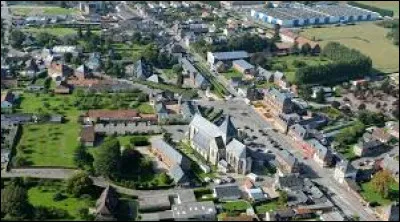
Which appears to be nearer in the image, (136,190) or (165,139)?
(136,190)

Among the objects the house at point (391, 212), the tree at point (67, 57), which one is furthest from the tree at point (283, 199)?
the tree at point (67, 57)

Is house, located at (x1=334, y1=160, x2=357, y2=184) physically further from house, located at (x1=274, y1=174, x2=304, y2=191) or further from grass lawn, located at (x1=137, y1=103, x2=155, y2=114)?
grass lawn, located at (x1=137, y1=103, x2=155, y2=114)

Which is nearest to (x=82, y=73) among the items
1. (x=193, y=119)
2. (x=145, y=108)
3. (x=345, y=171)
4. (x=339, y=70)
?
(x=145, y=108)

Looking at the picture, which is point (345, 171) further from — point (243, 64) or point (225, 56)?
point (225, 56)

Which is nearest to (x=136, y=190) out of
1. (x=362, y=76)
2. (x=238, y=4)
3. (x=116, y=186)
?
(x=116, y=186)

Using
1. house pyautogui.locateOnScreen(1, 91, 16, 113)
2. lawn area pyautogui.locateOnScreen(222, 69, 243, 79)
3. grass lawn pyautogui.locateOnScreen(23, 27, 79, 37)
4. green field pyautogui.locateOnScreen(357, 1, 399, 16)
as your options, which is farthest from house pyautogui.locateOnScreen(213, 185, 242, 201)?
green field pyautogui.locateOnScreen(357, 1, 399, 16)

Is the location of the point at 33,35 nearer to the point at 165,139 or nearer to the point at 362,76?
the point at 165,139

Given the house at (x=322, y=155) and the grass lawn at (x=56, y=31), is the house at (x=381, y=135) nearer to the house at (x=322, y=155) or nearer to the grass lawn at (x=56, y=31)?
the house at (x=322, y=155)
